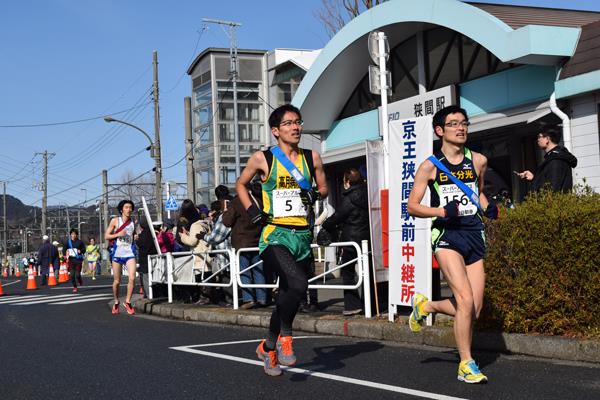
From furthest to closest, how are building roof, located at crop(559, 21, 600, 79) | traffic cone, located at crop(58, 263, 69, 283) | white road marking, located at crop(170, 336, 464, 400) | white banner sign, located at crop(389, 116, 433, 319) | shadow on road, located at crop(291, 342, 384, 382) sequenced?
traffic cone, located at crop(58, 263, 69, 283) < building roof, located at crop(559, 21, 600, 79) < white banner sign, located at crop(389, 116, 433, 319) < shadow on road, located at crop(291, 342, 384, 382) < white road marking, located at crop(170, 336, 464, 400)

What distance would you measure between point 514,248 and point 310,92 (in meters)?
11.9

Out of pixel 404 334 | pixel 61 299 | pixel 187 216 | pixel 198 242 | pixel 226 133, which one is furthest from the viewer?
pixel 226 133

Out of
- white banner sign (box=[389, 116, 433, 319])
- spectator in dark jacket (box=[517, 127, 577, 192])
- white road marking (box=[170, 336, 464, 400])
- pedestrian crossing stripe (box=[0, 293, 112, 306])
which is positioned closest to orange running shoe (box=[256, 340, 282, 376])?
white road marking (box=[170, 336, 464, 400])

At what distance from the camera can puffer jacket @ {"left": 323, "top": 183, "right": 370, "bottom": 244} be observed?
368 inches

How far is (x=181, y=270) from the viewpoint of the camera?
12.7 metres

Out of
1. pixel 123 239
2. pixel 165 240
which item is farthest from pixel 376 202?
pixel 165 240

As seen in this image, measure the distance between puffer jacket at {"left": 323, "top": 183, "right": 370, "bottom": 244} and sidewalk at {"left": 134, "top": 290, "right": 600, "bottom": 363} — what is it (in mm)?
1039

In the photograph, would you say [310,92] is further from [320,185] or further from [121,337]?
[320,185]

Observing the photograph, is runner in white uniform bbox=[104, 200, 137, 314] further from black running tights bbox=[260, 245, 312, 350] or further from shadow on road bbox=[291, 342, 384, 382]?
black running tights bbox=[260, 245, 312, 350]

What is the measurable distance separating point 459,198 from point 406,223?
2662 mm

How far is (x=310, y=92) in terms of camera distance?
18078 millimetres

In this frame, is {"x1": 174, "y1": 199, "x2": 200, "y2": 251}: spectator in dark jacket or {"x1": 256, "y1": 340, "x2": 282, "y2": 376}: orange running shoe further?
{"x1": 174, "y1": 199, "x2": 200, "y2": 251}: spectator in dark jacket

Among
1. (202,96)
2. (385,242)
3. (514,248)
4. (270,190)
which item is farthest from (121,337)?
(202,96)

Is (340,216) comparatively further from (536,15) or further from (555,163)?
(536,15)
